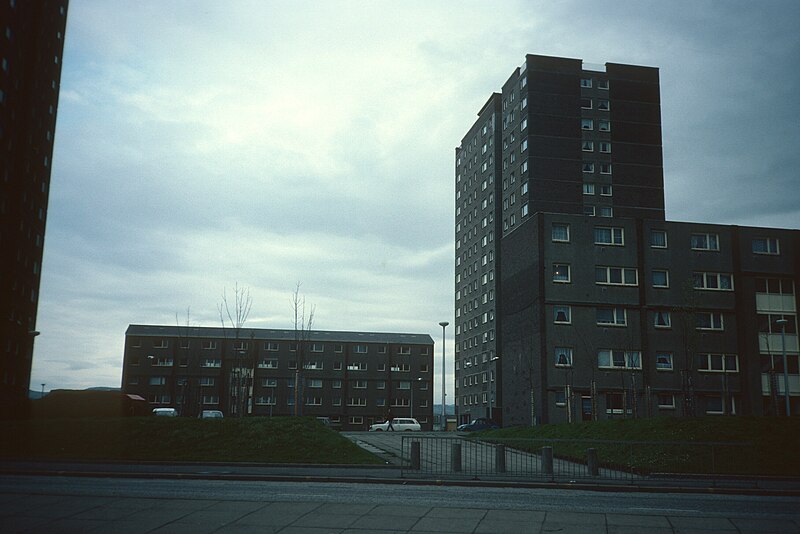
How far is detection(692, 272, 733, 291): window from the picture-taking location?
2297 inches

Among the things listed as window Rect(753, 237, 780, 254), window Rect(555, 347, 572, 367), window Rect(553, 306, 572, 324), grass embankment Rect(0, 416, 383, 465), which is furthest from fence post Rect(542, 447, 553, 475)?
window Rect(753, 237, 780, 254)

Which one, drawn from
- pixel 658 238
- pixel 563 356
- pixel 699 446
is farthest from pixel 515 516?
pixel 658 238

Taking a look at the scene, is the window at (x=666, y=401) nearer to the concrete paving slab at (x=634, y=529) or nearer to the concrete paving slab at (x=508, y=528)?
the concrete paving slab at (x=634, y=529)

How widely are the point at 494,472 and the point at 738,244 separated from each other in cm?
4536

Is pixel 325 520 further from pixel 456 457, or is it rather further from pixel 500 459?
pixel 500 459

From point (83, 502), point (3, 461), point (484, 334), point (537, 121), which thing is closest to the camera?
point (83, 502)

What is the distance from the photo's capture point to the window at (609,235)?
58241mm

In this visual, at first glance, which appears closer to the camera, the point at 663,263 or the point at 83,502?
the point at 83,502

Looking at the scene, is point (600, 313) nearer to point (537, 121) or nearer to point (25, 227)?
point (537, 121)

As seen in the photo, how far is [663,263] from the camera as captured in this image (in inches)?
2290

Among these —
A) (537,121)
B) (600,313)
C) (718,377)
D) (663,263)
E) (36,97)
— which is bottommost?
(718,377)

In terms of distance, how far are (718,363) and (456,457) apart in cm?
4203

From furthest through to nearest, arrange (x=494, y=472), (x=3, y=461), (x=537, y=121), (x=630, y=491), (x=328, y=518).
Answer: (x=537, y=121)
(x=3, y=461)
(x=494, y=472)
(x=630, y=491)
(x=328, y=518)

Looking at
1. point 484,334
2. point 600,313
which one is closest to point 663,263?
point 600,313
